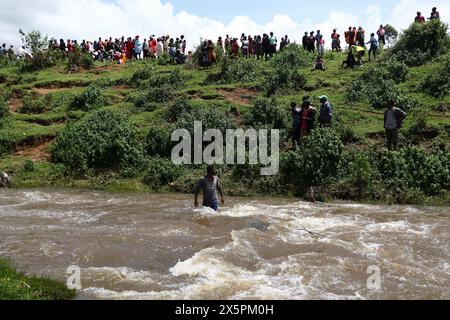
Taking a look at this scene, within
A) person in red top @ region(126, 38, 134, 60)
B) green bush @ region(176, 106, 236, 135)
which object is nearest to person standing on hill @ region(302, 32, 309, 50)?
person in red top @ region(126, 38, 134, 60)

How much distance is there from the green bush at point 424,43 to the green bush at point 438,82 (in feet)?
10.0

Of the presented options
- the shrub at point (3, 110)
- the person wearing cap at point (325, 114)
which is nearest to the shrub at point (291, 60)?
the person wearing cap at point (325, 114)

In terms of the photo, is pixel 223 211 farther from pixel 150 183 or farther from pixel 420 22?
pixel 420 22

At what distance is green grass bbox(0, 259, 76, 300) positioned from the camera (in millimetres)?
7547

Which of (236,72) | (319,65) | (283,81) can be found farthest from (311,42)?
(283,81)

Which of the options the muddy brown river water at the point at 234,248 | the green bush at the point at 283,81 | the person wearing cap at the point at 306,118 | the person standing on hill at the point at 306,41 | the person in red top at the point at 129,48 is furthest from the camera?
the person in red top at the point at 129,48

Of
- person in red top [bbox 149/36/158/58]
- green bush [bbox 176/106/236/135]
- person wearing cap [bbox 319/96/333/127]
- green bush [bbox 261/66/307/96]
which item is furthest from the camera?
person in red top [bbox 149/36/158/58]

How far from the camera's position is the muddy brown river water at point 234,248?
27.5ft

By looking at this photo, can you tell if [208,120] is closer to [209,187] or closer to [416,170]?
[209,187]

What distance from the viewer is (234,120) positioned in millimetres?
21047

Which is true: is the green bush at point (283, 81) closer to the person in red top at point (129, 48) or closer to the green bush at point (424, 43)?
the green bush at point (424, 43)

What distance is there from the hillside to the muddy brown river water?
1.56 m

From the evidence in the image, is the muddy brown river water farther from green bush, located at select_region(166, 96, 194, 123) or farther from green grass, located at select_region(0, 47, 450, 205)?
green bush, located at select_region(166, 96, 194, 123)

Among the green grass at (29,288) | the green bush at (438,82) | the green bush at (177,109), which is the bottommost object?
the green grass at (29,288)
